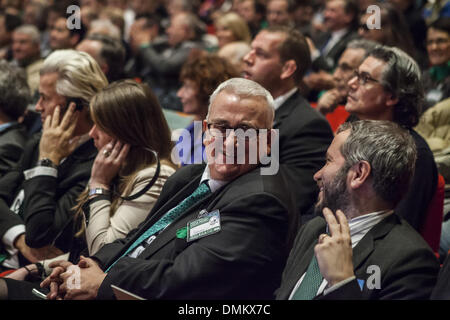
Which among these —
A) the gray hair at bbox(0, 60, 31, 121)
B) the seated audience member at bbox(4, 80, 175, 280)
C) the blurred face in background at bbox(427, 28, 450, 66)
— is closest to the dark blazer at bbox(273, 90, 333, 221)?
the seated audience member at bbox(4, 80, 175, 280)

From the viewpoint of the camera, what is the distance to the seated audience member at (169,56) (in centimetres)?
580

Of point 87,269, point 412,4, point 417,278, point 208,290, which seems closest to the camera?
point 417,278

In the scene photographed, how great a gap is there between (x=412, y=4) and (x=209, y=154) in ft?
15.1

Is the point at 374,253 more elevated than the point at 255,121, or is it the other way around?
the point at 255,121

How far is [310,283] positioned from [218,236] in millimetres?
339

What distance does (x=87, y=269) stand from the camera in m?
2.29

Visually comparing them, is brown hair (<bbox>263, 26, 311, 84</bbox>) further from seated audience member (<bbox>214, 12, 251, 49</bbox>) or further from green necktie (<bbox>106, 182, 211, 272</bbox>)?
seated audience member (<bbox>214, 12, 251, 49</bbox>)

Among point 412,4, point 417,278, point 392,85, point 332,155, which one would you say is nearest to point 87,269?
point 332,155

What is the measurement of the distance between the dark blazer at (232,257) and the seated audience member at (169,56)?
11.2 feet

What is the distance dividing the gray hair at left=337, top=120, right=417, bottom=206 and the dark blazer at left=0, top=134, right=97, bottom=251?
4.80ft

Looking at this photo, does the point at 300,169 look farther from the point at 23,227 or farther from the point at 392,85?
the point at 23,227

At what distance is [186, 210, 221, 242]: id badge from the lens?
2059mm

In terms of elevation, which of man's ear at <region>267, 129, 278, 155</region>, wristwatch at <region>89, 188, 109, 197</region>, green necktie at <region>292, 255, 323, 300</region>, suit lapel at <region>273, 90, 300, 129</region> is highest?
man's ear at <region>267, 129, 278, 155</region>

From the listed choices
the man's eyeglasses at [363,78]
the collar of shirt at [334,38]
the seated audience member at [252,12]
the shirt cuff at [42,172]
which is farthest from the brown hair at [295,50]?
the seated audience member at [252,12]
